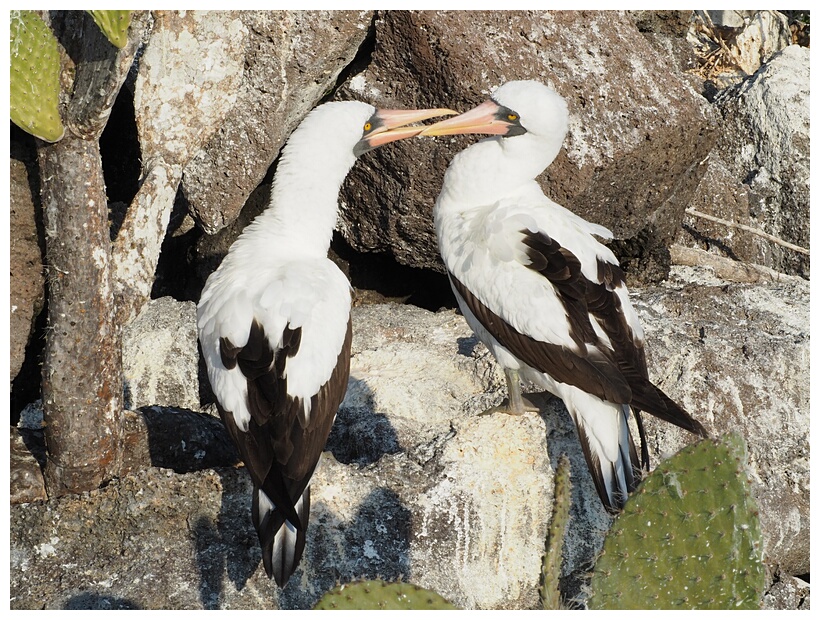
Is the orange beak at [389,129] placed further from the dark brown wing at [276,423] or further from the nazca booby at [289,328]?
the dark brown wing at [276,423]

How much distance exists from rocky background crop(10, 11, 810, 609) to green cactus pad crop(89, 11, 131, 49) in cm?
101

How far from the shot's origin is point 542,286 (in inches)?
160

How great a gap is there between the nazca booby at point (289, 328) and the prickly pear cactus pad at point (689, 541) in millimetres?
1208

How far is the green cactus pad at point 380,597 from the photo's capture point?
236 centimetres

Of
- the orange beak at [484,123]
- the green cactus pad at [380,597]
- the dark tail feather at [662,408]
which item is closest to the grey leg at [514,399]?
the dark tail feather at [662,408]

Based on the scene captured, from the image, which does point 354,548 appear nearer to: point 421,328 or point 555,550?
point 555,550

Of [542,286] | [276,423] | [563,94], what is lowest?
[276,423]

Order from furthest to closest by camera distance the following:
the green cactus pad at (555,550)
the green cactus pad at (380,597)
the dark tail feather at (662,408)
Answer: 1. the dark tail feather at (662,408)
2. the green cactus pad at (555,550)
3. the green cactus pad at (380,597)

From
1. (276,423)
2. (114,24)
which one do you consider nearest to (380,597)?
(276,423)

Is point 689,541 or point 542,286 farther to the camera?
point 542,286

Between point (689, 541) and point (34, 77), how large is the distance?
272 cm

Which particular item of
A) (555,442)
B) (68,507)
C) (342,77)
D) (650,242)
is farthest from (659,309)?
(68,507)

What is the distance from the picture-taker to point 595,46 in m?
5.34

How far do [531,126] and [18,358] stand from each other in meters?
2.65
